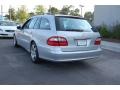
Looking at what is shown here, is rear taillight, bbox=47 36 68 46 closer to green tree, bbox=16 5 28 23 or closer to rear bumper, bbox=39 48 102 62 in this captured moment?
rear bumper, bbox=39 48 102 62

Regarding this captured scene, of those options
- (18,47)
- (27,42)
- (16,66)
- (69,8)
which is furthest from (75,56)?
(69,8)

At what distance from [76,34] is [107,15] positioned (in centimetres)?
1203

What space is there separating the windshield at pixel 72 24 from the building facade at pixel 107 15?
10.2 meters

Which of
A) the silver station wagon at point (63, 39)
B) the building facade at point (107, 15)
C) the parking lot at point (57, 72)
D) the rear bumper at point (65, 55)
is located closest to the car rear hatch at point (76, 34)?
the silver station wagon at point (63, 39)

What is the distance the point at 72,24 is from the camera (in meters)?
6.89

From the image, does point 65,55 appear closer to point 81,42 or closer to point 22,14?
point 81,42

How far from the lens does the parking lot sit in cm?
560

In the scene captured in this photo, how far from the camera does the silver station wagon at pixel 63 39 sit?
6316 millimetres

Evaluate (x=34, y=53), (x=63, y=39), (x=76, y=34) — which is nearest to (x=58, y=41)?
(x=63, y=39)

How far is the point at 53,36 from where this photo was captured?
20.9 feet

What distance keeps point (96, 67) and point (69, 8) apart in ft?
153

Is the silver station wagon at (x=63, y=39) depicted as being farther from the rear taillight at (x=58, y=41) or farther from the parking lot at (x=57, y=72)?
the parking lot at (x=57, y=72)

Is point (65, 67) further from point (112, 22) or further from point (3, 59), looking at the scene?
point (112, 22)

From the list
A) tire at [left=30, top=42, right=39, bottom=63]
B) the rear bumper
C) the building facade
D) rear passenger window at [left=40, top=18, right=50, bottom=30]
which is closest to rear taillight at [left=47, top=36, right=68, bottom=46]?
the rear bumper
